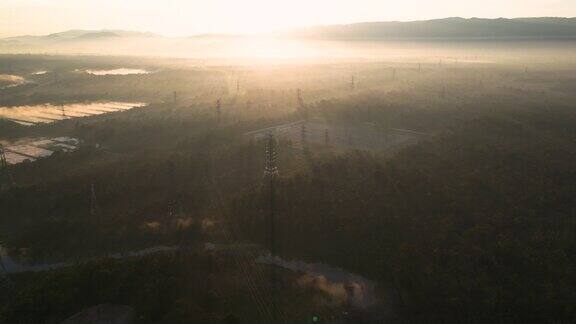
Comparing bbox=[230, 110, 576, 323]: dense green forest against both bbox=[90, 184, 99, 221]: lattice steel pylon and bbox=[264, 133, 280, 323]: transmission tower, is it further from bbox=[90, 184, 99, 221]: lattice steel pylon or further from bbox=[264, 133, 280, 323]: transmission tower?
bbox=[90, 184, 99, 221]: lattice steel pylon

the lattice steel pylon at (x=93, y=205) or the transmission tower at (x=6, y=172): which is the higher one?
the transmission tower at (x=6, y=172)

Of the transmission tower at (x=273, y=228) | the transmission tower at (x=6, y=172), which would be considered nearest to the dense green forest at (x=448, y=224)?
the transmission tower at (x=273, y=228)

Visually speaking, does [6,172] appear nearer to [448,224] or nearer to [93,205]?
[93,205]

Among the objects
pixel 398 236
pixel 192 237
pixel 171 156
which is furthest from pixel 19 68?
pixel 398 236

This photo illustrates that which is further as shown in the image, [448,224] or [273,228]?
[273,228]

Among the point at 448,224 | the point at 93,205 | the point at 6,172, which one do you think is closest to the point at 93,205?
the point at 93,205

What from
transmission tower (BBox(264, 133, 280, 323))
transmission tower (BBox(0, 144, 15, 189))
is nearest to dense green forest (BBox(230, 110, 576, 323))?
transmission tower (BBox(264, 133, 280, 323))

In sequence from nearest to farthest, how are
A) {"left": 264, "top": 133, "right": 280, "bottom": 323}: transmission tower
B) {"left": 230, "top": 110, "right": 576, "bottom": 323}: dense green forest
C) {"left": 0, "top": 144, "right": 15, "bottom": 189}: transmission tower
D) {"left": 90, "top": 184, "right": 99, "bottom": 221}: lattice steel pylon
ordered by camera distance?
{"left": 230, "top": 110, "right": 576, "bottom": 323}: dense green forest, {"left": 264, "top": 133, "right": 280, "bottom": 323}: transmission tower, {"left": 90, "top": 184, "right": 99, "bottom": 221}: lattice steel pylon, {"left": 0, "top": 144, "right": 15, "bottom": 189}: transmission tower

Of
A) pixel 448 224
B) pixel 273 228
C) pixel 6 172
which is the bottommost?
pixel 273 228

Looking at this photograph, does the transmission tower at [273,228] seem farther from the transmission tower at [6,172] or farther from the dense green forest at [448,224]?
the transmission tower at [6,172]

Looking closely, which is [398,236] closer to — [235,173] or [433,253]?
[433,253]

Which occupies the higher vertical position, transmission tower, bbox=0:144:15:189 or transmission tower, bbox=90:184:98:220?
transmission tower, bbox=0:144:15:189
